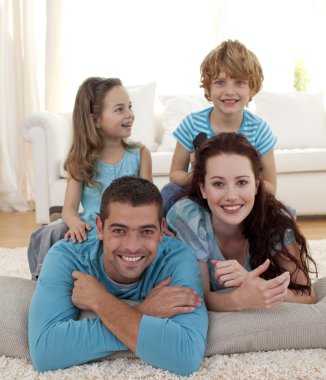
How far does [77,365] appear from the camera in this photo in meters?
1.73

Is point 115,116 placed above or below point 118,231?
above

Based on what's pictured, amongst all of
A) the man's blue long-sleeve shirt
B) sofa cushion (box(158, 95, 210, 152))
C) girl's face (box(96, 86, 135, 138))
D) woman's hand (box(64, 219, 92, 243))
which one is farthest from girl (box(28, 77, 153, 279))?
sofa cushion (box(158, 95, 210, 152))

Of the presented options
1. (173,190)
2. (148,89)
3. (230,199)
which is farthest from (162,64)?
(230,199)

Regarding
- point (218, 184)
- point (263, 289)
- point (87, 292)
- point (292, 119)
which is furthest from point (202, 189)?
point (292, 119)

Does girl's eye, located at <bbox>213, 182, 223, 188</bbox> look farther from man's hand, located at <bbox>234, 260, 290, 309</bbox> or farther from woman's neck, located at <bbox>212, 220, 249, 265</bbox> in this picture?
man's hand, located at <bbox>234, 260, 290, 309</bbox>

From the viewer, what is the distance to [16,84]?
5.25 meters

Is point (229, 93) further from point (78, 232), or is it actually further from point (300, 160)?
point (300, 160)

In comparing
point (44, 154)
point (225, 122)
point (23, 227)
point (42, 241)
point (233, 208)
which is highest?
point (225, 122)

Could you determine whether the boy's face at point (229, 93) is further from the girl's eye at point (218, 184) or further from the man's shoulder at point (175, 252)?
the man's shoulder at point (175, 252)

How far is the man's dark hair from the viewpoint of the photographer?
5.89ft

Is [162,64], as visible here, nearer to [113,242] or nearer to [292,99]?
[292,99]

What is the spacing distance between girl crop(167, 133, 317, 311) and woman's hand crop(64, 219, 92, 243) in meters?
0.32

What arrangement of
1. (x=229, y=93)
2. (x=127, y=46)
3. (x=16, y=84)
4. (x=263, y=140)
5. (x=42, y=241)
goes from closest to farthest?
(x=42, y=241) < (x=229, y=93) < (x=263, y=140) < (x=16, y=84) < (x=127, y=46)

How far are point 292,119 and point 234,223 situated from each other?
2.92 metres
